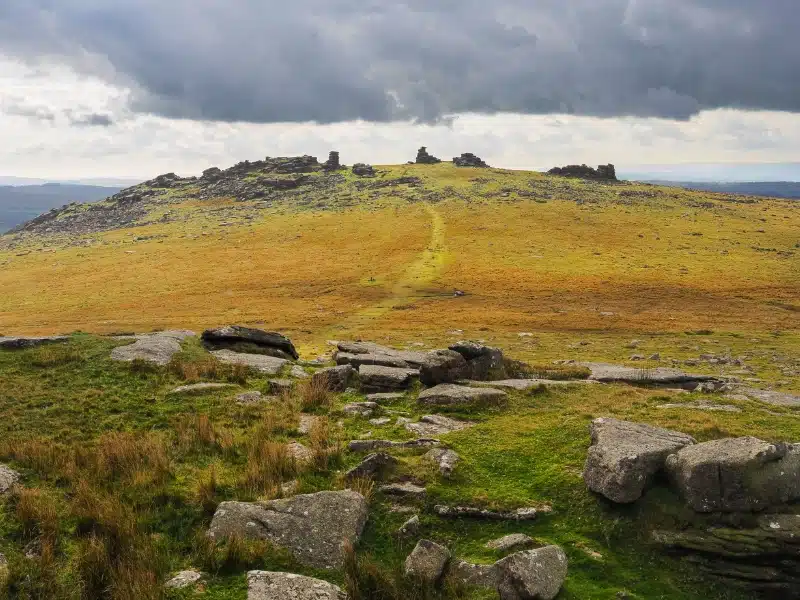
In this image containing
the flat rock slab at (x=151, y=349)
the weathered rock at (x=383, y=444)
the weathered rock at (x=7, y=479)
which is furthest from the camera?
the flat rock slab at (x=151, y=349)

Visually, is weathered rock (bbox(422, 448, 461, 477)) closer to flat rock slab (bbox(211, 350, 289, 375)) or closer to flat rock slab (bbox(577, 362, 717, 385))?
flat rock slab (bbox(211, 350, 289, 375))

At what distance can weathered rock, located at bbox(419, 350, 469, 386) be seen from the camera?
1722 cm

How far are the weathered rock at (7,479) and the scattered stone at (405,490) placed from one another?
655 centimetres

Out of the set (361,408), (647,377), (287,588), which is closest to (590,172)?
(647,377)

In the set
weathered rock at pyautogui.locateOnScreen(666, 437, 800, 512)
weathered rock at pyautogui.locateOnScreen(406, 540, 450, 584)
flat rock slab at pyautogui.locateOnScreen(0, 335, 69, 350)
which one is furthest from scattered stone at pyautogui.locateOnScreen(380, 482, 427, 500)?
flat rock slab at pyautogui.locateOnScreen(0, 335, 69, 350)

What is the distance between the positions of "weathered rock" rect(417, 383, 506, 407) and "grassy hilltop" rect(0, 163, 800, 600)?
372mm

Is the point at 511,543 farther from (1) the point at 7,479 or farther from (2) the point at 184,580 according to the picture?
(1) the point at 7,479

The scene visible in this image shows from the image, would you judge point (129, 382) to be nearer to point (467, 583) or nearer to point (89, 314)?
point (467, 583)

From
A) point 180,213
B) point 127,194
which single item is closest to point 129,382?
point 180,213

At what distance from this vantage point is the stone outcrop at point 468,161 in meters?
191

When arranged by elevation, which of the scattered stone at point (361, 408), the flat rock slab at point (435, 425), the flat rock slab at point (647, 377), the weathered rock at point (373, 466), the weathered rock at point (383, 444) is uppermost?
the weathered rock at point (373, 466)

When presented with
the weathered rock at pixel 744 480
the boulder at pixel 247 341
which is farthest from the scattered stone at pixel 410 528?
the boulder at pixel 247 341

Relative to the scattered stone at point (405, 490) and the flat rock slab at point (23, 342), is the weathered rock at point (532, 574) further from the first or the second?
the flat rock slab at point (23, 342)

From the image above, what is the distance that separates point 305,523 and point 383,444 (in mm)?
3351
